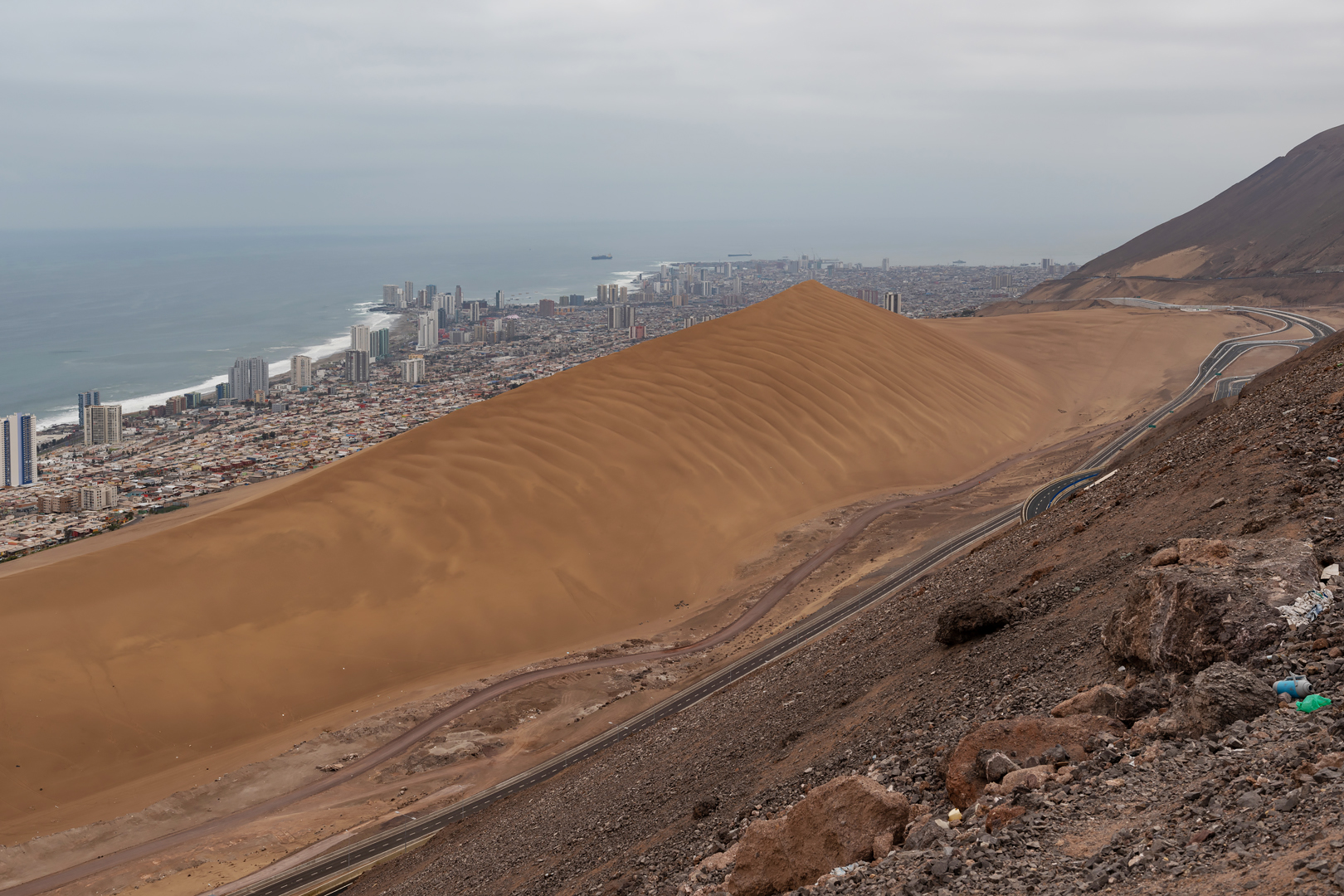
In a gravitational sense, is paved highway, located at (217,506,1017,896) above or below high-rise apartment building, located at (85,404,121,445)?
below

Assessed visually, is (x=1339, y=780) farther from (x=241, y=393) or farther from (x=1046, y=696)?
(x=241, y=393)

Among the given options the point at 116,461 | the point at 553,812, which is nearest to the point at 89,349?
the point at 116,461

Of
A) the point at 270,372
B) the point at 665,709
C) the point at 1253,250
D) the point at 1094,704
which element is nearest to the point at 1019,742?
the point at 1094,704

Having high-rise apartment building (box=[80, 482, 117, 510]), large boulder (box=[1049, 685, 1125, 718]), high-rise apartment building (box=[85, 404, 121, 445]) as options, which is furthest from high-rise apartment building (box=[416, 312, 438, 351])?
large boulder (box=[1049, 685, 1125, 718])

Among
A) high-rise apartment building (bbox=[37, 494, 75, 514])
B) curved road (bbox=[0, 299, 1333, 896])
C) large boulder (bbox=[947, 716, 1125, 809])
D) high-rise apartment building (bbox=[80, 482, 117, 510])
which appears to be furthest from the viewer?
high-rise apartment building (bbox=[80, 482, 117, 510])

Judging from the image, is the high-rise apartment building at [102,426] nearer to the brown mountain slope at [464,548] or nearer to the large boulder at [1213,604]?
the brown mountain slope at [464,548]

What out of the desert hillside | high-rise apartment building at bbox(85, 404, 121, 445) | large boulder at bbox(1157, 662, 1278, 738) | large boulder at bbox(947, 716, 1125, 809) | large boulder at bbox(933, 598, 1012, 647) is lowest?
high-rise apartment building at bbox(85, 404, 121, 445)

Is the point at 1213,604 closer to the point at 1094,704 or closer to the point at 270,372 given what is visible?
the point at 1094,704

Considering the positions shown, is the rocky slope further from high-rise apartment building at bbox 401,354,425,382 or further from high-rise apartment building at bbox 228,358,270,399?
high-rise apartment building at bbox 228,358,270,399
